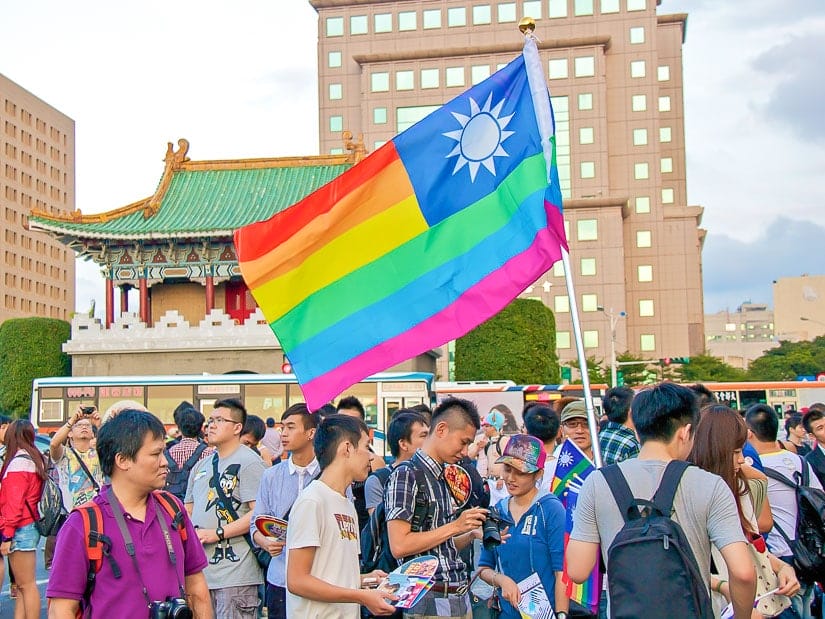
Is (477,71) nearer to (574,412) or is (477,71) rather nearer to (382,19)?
(382,19)

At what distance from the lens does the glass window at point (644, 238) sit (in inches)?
3078

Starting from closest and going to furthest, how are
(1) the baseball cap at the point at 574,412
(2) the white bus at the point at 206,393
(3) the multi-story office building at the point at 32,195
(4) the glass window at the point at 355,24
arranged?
(1) the baseball cap at the point at 574,412 < (2) the white bus at the point at 206,393 < (4) the glass window at the point at 355,24 < (3) the multi-story office building at the point at 32,195

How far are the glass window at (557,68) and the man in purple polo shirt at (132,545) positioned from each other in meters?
73.9

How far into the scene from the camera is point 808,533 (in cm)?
582

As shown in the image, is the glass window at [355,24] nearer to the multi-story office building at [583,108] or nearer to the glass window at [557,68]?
the multi-story office building at [583,108]

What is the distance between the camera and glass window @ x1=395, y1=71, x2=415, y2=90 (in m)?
75.6

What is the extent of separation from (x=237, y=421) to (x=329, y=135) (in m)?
73.6

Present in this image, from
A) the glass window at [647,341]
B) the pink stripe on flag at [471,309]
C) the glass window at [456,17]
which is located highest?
the glass window at [456,17]

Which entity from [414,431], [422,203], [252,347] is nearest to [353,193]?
[422,203]

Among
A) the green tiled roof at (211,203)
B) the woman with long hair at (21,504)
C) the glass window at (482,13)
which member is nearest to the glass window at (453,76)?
the glass window at (482,13)

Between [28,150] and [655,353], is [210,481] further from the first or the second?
[28,150]

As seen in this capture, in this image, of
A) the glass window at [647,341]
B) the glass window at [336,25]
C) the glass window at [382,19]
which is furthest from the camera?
the glass window at [336,25]

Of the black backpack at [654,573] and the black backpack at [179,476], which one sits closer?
the black backpack at [654,573]

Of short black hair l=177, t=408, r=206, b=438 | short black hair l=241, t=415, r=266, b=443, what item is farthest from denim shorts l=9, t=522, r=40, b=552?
short black hair l=241, t=415, r=266, b=443
